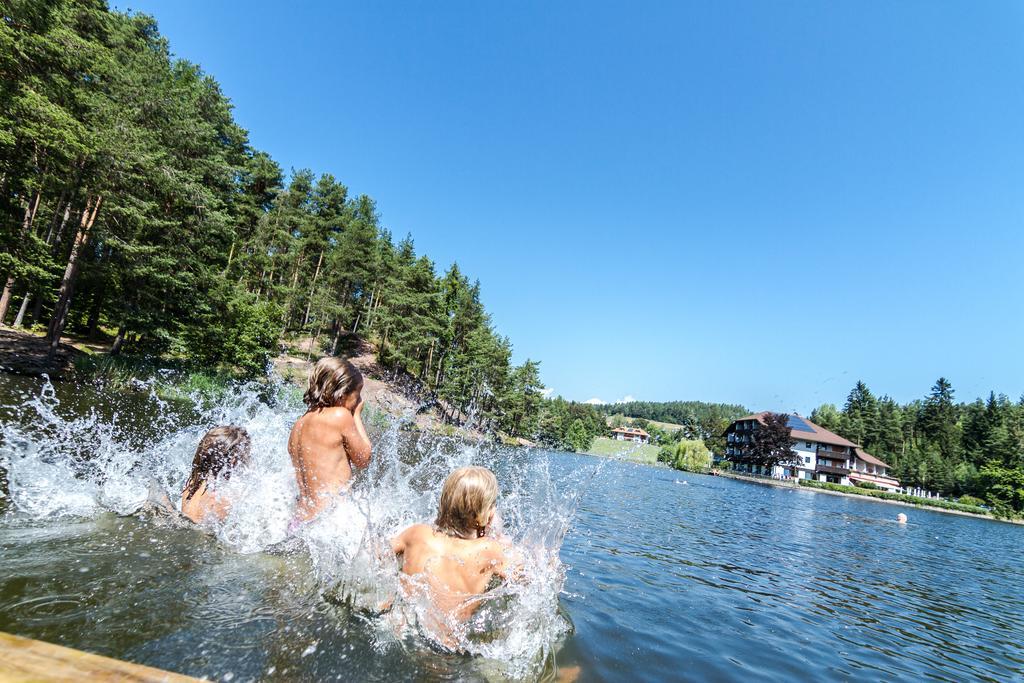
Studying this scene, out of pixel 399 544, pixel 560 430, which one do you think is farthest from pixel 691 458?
pixel 399 544

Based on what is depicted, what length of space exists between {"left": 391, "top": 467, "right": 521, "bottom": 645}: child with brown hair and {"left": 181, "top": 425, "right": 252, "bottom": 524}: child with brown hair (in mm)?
2538

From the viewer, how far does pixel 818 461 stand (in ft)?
281

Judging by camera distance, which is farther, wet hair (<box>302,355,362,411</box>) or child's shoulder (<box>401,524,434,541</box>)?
wet hair (<box>302,355,362,411</box>)

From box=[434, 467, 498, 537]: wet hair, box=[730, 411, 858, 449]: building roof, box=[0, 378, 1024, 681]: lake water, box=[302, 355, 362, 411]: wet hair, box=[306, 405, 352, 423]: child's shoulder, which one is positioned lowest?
box=[0, 378, 1024, 681]: lake water

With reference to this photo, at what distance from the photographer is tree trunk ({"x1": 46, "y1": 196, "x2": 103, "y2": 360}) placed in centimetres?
2059

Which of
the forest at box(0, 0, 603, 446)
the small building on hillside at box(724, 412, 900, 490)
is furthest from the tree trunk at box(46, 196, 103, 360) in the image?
the small building on hillside at box(724, 412, 900, 490)

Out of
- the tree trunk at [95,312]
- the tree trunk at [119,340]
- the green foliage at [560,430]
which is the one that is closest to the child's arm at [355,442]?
the tree trunk at [119,340]

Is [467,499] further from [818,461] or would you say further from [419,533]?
[818,461]

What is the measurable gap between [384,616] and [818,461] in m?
99.4

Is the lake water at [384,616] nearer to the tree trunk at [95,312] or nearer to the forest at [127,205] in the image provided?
the forest at [127,205]

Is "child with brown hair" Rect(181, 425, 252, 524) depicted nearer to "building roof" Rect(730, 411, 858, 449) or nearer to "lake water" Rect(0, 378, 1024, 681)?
"lake water" Rect(0, 378, 1024, 681)

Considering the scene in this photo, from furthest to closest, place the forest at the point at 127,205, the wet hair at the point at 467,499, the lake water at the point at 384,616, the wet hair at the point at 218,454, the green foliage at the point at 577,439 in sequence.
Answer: the green foliage at the point at 577,439, the forest at the point at 127,205, the wet hair at the point at 218,454, the wet hair at the point at 467,499, the lake water at the point at 384,616

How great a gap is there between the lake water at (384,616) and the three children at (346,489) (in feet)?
1.22

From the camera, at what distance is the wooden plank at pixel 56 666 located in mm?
1188
